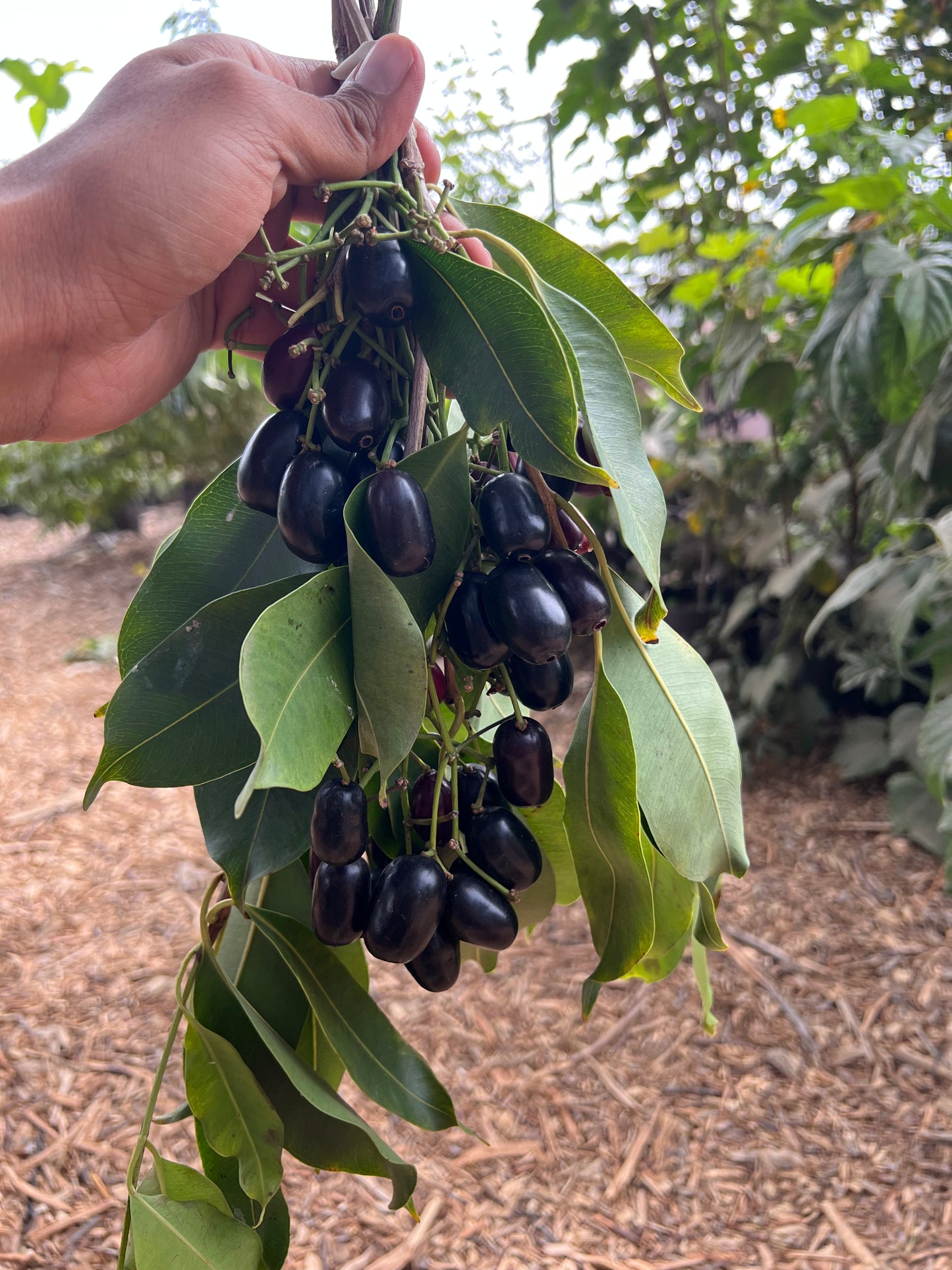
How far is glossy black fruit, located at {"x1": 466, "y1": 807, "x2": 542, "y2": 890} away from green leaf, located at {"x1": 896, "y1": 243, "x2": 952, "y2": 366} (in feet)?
3.28

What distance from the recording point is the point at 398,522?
41 cm

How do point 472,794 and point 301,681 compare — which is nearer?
point 301,681

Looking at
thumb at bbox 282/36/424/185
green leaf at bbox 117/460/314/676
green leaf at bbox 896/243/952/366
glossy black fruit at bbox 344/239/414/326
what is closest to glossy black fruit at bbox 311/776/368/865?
green leaf at bbox 117/460/314/676

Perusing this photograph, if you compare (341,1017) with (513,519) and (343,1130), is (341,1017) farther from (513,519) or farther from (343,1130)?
(513,519)

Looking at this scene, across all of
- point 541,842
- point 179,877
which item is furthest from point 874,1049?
point 179,877

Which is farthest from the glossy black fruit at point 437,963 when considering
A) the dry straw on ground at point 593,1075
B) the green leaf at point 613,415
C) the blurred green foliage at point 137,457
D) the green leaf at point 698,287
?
the blurred green foliage at point 137,457

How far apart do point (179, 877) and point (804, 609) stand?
1.33 m

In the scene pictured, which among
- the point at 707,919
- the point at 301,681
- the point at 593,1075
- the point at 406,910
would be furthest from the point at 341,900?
the point at 593,1075

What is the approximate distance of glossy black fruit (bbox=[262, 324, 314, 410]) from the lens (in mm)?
494

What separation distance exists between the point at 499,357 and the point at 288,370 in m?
0.14

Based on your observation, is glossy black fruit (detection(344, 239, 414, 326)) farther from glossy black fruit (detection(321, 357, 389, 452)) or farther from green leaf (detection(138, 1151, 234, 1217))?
green leaf (detection(138, 1151, 234, 1217))

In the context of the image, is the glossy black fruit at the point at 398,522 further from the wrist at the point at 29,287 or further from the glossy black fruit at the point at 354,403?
the wrist at the point at 29,287

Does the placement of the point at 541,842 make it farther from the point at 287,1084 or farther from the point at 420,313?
the point at 420,313

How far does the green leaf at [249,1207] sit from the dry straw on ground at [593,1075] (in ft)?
1.24
